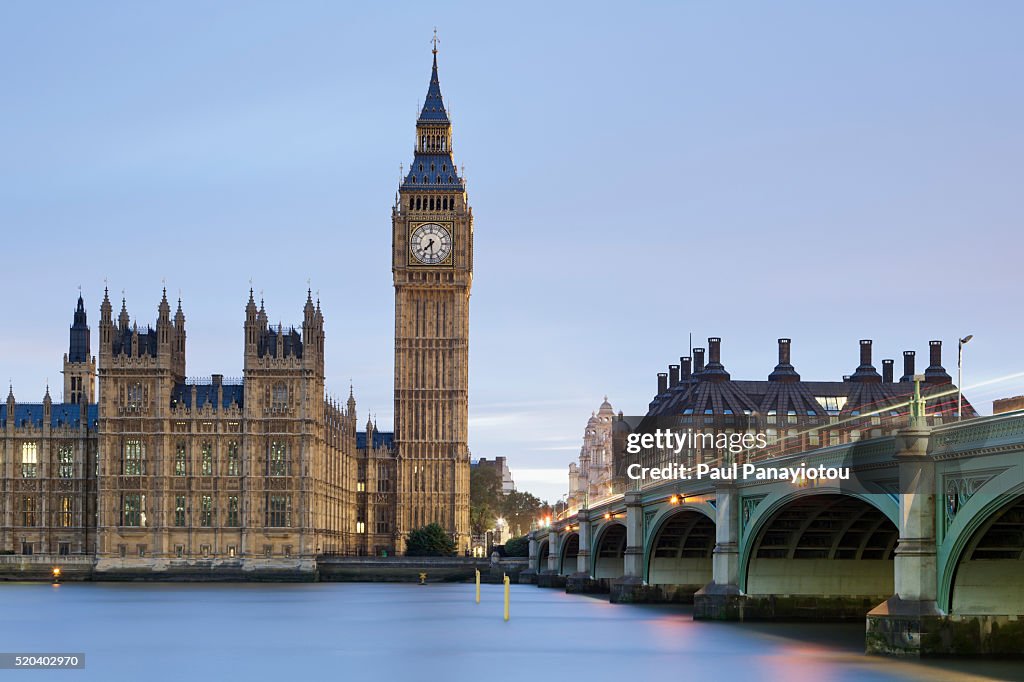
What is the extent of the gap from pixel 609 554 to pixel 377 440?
56.4 meters

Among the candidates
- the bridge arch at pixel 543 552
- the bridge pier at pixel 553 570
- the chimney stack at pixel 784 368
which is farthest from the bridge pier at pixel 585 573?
the chimney stack at pixel 784 368

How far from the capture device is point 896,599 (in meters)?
47.0

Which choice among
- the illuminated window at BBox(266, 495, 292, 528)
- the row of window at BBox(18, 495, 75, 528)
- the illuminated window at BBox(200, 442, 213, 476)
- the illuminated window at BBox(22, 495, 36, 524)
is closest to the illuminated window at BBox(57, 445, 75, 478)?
the row of window at BBox(18, 495, 75, 528)

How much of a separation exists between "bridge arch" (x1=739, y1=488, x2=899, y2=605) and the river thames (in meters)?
2.33

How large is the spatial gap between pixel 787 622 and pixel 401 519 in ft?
301

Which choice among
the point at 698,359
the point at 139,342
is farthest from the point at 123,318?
the point at 698,359

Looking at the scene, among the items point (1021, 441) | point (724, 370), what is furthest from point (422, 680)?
point (724, 370)

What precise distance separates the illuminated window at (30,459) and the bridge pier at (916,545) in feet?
355

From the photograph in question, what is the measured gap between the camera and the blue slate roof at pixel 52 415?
14225cm

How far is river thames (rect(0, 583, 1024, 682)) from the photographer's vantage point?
5147 cm

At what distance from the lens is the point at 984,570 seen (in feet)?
150

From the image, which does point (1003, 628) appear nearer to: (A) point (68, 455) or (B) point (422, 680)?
(B) point (422, 680)

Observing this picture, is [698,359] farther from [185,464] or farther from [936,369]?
[185,464]

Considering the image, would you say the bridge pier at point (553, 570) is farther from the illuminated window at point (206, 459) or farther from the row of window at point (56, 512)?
the row of window at point (56, 512)
